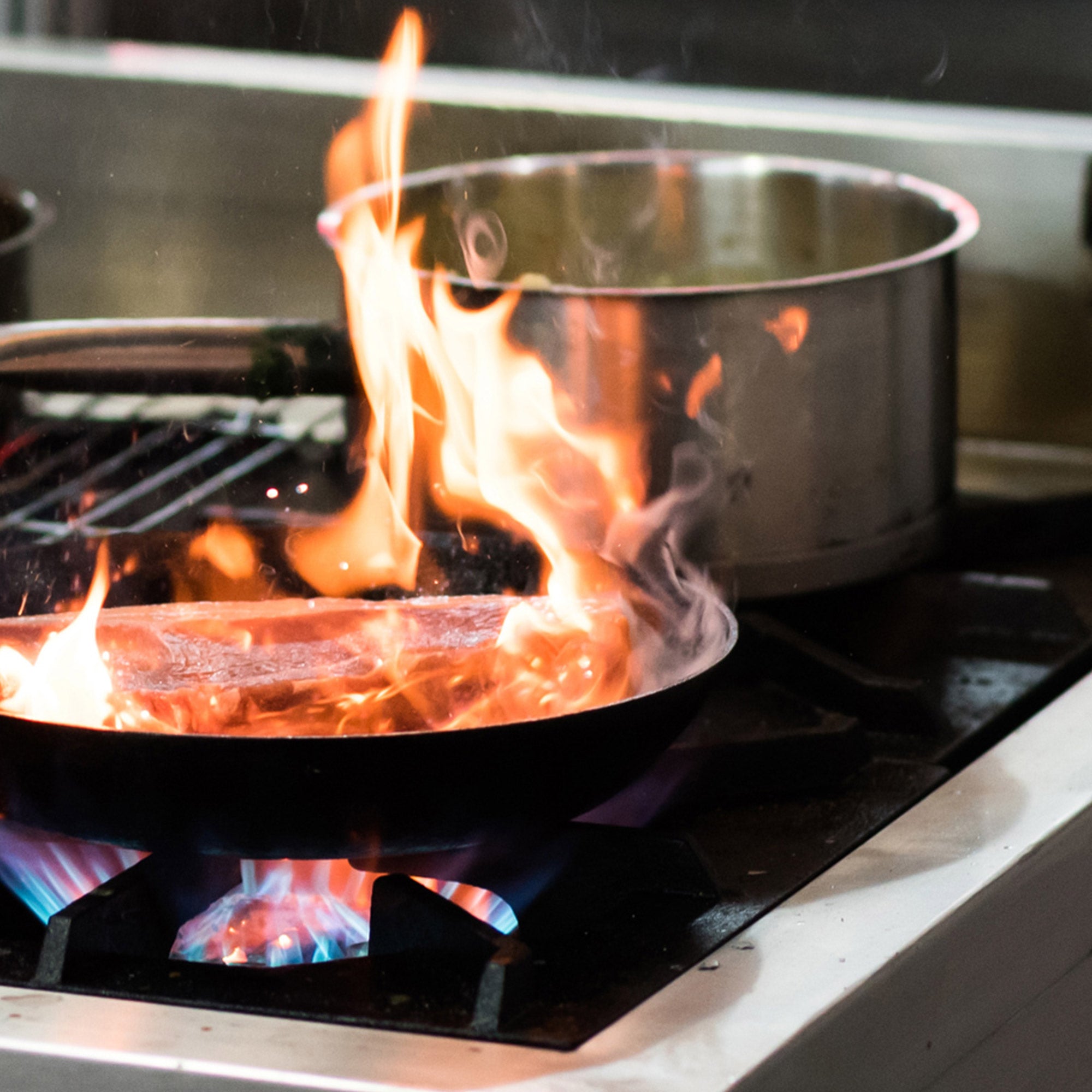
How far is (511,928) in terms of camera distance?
2.27 ft

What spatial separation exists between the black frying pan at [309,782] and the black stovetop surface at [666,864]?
1.3 inches

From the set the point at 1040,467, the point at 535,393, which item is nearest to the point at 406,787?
the point at 535,393

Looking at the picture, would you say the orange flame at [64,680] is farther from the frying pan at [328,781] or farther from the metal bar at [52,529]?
the metal bar at [52,529]

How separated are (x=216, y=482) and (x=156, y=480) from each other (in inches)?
2.1

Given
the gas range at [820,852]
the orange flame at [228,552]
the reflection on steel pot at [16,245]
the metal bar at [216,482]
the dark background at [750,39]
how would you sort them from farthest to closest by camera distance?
the dark background at [750,39]
the reflection on steel pot at [16,245]
the metal bar at [216,482]
the orange flame at [228,552]
the gas range at [820,852]

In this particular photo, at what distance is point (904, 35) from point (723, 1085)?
45.9 inches

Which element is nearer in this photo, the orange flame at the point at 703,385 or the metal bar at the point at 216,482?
the orange flame at the point at 703,385

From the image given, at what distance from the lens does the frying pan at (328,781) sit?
0.62m

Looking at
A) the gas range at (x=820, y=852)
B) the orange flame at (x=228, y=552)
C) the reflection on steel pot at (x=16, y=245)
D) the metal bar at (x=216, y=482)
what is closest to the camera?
the gas range at (x=820, y=852)

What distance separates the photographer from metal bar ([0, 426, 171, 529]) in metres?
1.12

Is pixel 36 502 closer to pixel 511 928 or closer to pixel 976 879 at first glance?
pixel 511 928

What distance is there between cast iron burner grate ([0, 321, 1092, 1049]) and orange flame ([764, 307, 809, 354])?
0.17 metres

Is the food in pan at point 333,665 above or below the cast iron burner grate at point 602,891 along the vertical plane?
above

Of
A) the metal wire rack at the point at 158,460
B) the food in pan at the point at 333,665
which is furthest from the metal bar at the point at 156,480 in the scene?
the food in pan at the point at 333,665
